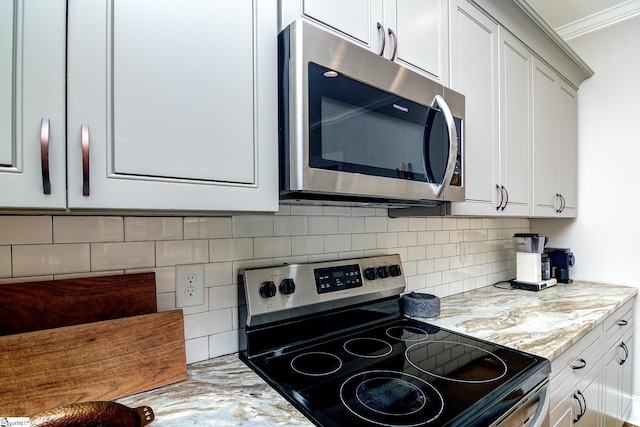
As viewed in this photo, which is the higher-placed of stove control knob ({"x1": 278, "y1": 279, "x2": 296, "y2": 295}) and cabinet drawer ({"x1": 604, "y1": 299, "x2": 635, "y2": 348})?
stove control knob ({"x1": 278, "y1": 279, "x2": 296, "y2": 295})

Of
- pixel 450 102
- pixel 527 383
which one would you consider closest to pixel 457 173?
pixel 450 102

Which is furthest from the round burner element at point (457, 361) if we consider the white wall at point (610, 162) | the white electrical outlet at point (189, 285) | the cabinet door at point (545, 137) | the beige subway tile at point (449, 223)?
the white wall at point (610, 162)

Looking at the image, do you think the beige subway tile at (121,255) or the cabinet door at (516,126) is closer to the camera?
the beige subway tile at (121,255)

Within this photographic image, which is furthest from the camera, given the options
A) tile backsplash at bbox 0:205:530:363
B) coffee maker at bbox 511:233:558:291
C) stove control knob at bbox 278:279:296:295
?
coffee maker at bbox 511:233:558:291

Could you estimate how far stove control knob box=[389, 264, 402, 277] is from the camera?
4.97ft

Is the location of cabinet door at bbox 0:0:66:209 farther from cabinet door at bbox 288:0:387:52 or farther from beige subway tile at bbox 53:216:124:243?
cabinet door at bbox 288:0:387:52

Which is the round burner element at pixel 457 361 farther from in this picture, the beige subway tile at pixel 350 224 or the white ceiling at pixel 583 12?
the white ceiling at pixel 583 12

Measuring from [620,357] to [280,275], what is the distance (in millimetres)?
2113

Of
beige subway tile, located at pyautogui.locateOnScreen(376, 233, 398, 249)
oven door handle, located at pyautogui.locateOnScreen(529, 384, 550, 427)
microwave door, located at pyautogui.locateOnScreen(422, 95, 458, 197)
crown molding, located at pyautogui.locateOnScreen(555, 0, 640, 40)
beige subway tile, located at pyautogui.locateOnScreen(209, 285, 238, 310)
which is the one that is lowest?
oven door handle, located at pyautogui.locateOnScreen(529, 384, 550, 427)

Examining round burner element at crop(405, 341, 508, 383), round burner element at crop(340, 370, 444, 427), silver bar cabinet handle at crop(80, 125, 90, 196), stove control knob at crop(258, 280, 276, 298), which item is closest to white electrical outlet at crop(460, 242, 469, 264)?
round burner element at crop(405, 341, 508, 383)

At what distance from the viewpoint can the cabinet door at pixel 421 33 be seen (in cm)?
114

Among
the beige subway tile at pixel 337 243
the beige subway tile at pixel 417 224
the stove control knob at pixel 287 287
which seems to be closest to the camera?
the stove control knob at pixel 287 287

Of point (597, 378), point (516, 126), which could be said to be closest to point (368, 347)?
point (597, 378)

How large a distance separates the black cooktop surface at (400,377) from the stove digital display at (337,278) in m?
0.18
